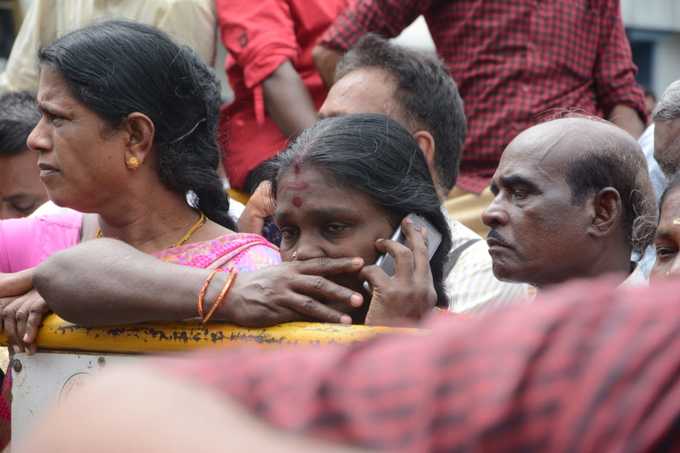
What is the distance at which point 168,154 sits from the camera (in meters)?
3.07

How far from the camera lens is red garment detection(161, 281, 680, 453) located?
78 centimetres

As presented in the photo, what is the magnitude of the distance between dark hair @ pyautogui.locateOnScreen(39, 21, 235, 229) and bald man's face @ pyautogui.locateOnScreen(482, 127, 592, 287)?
30.2 inches

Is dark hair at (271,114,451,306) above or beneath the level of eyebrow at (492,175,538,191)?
above

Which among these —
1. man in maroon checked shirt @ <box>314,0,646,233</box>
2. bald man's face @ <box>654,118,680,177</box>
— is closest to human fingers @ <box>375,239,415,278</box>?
bald man's face @ <box>654,118,680,177</box>

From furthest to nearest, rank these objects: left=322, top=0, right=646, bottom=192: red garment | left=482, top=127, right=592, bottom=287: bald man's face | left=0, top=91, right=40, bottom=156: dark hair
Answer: left=0, top=91, right=40, bottom=156: dark hair
left=322, top=0, right=646, bottom=192: red garment
left=482, top=127, right=592, bottom=287: bald man's face

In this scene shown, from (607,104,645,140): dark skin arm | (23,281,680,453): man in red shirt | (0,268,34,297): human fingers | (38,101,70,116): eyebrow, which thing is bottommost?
(607,104,645,140): dark skin arm

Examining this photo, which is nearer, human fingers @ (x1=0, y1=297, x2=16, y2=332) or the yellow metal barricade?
the yellow metal barricade

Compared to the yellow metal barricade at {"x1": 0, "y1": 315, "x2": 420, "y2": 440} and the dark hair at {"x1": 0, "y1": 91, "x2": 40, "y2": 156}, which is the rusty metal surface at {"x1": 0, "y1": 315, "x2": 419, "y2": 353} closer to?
the yellow metal barricade at {"x1": 0, "y1": 315, "x2": 420, "y2": 440}

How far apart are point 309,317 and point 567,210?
32.7 inches

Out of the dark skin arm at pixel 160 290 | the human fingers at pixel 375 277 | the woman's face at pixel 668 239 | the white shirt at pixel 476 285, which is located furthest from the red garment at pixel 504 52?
the dark skin arm at pixel 160 290

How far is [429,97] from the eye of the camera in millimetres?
3766

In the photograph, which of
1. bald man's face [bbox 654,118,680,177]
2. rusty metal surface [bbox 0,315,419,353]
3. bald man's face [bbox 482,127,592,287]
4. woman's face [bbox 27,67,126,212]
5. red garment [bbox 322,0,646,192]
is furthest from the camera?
red garment [bbox 322,0,646,192]

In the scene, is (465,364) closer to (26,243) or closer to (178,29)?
(26,243)

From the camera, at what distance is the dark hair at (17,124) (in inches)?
171
